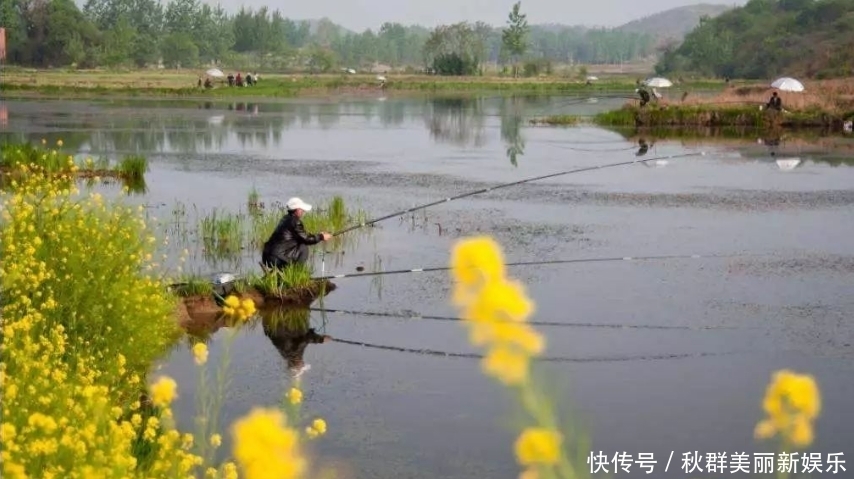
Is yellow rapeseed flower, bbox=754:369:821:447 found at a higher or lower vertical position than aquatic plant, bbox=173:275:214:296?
higher

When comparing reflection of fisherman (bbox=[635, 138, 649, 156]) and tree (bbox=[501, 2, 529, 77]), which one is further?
tree (bbox=[501, 2, 529, 77])

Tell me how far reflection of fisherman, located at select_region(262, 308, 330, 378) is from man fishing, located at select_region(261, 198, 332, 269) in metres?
0.52

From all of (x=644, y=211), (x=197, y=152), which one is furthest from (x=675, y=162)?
(x=197, y=152)

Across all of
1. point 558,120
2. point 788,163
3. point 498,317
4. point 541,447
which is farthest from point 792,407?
point 558,120

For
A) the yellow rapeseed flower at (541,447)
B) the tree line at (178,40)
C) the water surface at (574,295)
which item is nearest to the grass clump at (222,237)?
the water surface at (574,295)

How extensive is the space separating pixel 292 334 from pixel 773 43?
256 feet

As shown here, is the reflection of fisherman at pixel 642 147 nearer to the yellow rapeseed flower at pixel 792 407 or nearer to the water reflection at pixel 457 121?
the water reflection at pixel 457 121

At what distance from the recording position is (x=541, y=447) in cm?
245

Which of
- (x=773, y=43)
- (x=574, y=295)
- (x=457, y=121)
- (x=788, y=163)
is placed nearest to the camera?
(x=574, y=295)

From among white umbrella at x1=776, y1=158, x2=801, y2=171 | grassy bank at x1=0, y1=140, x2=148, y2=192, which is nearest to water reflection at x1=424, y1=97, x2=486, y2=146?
white umbrella at x1=776, y1=158, x2=801, y2=171

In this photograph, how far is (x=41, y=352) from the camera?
7184mm

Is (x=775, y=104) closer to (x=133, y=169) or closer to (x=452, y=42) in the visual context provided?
(x=133, y=169)

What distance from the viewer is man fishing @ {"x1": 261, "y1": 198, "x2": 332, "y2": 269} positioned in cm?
1190

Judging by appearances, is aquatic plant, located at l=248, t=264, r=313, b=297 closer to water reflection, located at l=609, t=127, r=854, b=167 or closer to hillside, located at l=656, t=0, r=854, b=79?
water reflection, located at l=609, t=127, r=854, b=167
